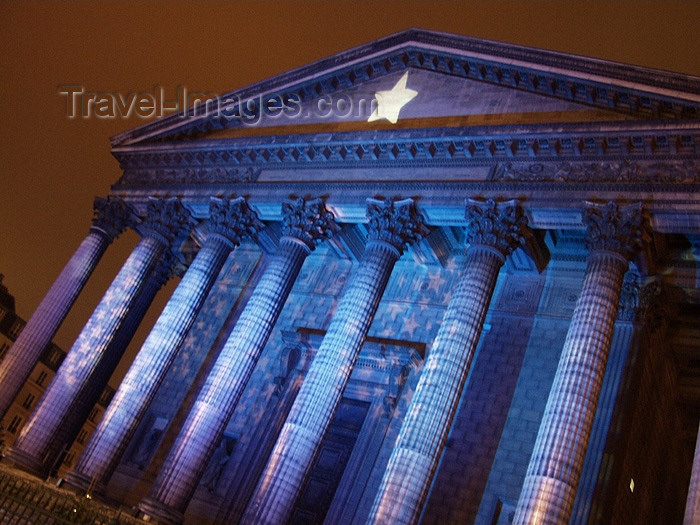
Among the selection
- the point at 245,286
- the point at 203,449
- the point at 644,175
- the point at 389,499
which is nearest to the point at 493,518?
the point at 389,499

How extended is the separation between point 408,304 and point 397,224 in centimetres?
452

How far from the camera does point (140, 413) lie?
21406 millimetres

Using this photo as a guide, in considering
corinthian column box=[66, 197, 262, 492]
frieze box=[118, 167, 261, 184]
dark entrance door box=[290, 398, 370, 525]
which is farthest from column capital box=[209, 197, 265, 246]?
dark entrance door box=[290, 398, 370, 525]

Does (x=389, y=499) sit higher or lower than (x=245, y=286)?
lower

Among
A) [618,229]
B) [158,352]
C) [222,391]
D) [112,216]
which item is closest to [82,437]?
[112,216]

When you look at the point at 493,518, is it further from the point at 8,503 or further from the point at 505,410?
the point at 8,503

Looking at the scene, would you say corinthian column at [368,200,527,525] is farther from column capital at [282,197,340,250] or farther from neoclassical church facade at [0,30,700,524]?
column capital at [282,197,340,250]

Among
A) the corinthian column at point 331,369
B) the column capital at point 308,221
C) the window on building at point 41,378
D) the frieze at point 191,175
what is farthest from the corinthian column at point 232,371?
the window on building at point 41,378

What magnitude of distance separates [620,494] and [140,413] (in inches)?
562

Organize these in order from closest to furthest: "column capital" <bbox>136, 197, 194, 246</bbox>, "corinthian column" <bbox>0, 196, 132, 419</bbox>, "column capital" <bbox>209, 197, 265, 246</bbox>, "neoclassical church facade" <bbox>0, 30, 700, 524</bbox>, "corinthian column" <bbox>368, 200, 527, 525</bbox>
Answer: "corinthian column" <bbox>368, 200, 527, 525</bbox>, "neoclassical church facade" <bbox>0, 30, 700, 524</bbox>, "column capital" <bbox>209, 197, 265, 246</bbox>, "corinthian column" <bbox>0, 196, 132, 419</bbox>, "column capital" <bbox>136, 197, 194, 246</bbox>

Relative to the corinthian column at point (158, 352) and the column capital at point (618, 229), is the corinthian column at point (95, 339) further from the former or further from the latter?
the column capital at point (618, 229)

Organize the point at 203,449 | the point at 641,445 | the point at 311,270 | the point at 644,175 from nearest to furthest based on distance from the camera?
the point at 644,175 < the point at 203,449 < the point at 641,445 < the point at 311,270

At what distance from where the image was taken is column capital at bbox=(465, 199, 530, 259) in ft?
62.5

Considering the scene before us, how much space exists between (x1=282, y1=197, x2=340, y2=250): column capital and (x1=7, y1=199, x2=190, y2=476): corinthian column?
212 inches
